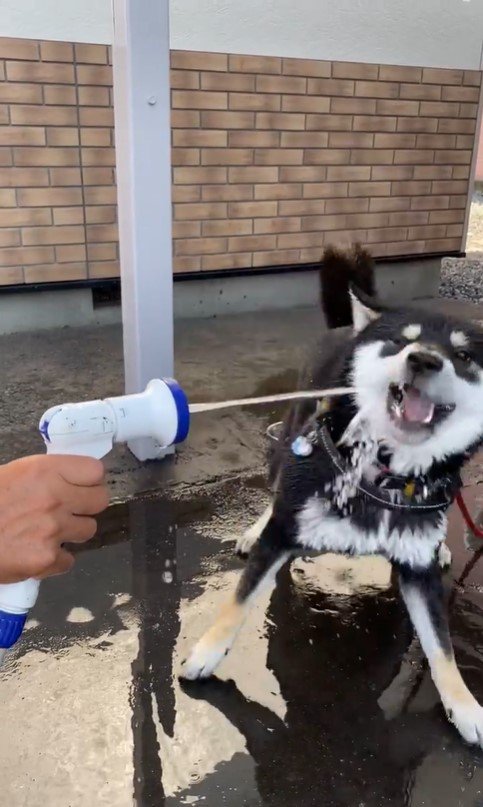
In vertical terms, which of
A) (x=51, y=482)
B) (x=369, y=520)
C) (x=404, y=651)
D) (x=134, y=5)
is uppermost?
(x=134, y=5)

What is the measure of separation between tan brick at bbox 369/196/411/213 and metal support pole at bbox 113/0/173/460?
316 centimetres

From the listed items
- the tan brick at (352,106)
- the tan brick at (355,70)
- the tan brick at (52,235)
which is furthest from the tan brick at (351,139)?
the tan brick at (52,235)

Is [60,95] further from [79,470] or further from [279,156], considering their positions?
[79,470]

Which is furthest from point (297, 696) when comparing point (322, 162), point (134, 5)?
point (322, 162)

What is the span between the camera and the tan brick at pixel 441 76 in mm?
5344

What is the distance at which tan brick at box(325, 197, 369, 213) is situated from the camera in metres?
5.35

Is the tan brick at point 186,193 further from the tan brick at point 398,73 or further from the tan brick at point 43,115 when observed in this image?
the tan brick at point 398,73

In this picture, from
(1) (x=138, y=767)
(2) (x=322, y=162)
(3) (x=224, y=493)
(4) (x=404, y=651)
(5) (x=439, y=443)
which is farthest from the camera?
(2) (x=322, y=162)

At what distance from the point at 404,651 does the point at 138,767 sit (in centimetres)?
86

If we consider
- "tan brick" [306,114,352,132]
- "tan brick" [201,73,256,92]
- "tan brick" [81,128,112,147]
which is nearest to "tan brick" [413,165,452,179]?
"tan brick" [306,114,352,132]

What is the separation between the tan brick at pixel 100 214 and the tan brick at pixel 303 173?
1318mm

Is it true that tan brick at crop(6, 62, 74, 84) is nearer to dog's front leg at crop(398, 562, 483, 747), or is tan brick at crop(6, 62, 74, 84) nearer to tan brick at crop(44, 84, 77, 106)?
tan brick at crop(44, 84, 77, 106)

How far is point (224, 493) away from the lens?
2857mm

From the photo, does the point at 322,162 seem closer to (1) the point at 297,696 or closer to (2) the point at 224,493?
(2) the point at 224,493
